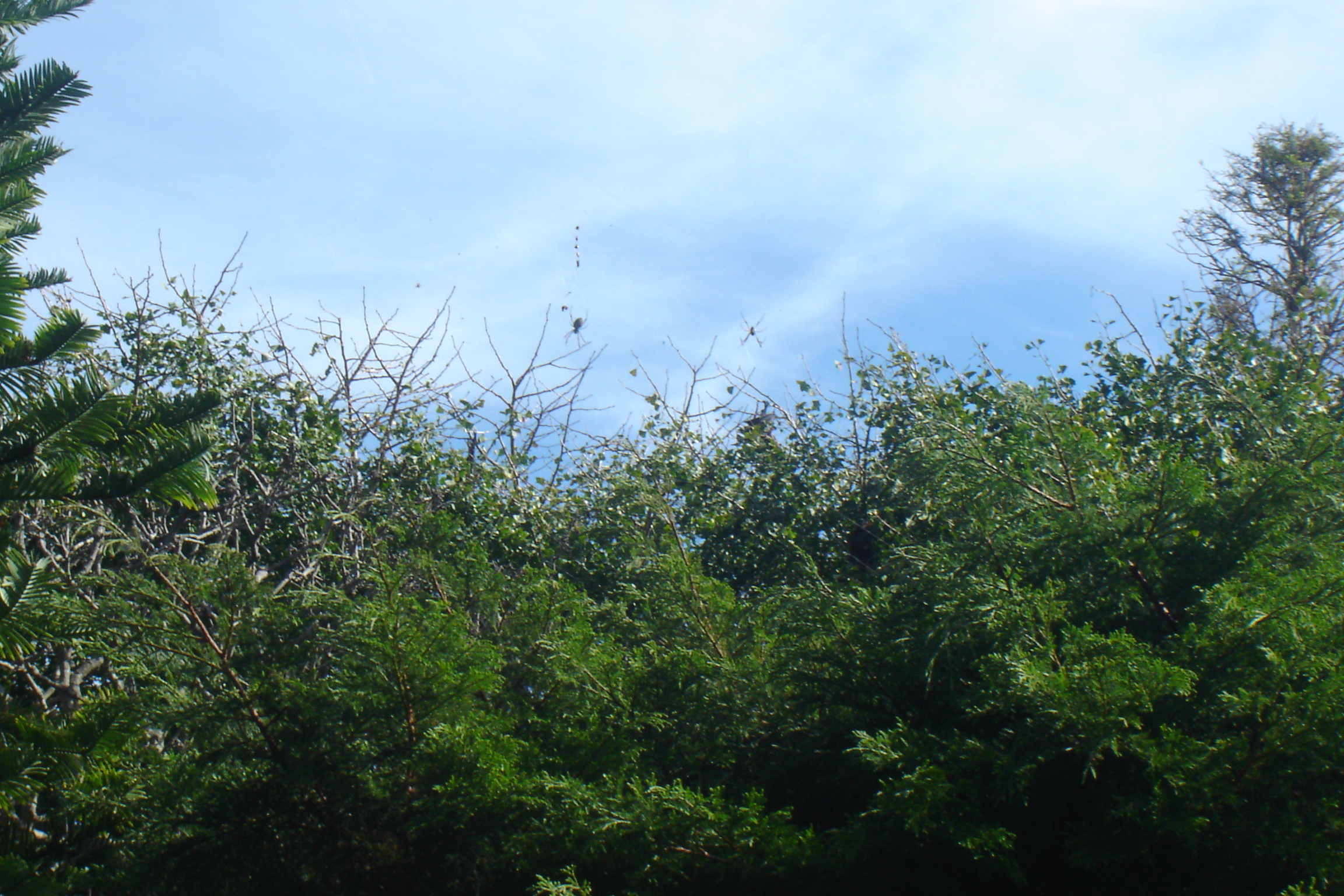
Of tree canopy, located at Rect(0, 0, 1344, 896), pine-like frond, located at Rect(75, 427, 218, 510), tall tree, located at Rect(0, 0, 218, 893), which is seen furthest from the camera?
pine-like frond, located at Rect(75, 427, 218, 510)

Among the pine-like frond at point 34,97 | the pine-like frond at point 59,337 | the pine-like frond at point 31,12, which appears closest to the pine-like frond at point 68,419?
the pine-like frond at point 59,337

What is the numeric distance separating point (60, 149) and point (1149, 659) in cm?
631

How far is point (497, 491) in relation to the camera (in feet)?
26.8

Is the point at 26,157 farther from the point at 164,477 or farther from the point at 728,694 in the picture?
the point at 728,694

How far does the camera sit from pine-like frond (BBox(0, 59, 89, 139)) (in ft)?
18.3

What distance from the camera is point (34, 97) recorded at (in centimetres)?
563

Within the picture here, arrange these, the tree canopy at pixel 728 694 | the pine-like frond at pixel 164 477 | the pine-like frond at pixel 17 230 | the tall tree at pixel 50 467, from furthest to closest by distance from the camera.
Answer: the pine-like frond at pixel 17 230
the pine-like frond at pixel 164 477
the tall tree at pixel 50 467
the tree canopy at pixel 728 694

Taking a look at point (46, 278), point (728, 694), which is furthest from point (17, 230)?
point (728, 694)

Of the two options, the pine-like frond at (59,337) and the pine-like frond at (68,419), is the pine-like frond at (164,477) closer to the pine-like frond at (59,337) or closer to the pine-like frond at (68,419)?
the pine-like frond at (68,419)

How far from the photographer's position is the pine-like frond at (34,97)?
5.59 metres

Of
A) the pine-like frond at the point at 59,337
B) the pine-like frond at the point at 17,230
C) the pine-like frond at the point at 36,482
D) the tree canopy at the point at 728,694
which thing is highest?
the pine-like frond at the point at 17,230

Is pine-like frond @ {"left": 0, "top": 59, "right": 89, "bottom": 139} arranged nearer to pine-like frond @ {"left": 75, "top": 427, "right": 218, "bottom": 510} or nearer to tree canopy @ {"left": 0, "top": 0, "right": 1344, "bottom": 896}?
tree canopy @ {"left": 0, "top": 0, "right": 1344, "bottom": 896}

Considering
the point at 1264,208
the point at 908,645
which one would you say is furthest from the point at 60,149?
the point at 1264,208

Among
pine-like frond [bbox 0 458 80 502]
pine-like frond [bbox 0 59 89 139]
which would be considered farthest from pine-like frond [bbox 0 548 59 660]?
pine-like frond [bbox 0 59 89 139]
